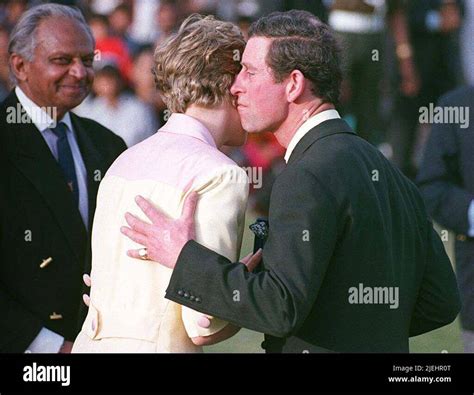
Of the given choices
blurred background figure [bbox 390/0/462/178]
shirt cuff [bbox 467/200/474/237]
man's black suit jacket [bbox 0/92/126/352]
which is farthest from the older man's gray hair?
blurred background figure [bbox 390/0/462/178]

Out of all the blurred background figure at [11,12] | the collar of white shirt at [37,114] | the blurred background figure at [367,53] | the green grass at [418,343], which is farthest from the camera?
the blurred background figure at [11,12]

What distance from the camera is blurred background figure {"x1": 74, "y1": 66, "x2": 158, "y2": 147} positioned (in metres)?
9.80

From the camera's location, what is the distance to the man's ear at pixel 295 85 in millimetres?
3580

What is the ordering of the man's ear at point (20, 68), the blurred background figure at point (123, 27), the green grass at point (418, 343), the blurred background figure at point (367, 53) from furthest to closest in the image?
the blurred background figure at point (123, 27) < the blurred background figure at point (367, 53) < the green grass at point (418, 343) < the man's ear at point (20, 68)

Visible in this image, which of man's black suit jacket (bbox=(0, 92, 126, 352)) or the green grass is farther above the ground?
man's black suit jacket (bbox=(0, 92, 126, 352))

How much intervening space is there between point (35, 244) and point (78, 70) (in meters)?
0.74

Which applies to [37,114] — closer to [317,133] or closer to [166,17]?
[317,133]

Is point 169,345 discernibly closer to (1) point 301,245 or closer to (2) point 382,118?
(1) point 301,245

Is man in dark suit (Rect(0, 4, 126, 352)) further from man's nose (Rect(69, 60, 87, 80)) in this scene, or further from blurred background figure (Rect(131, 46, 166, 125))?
blurred background figure (Rect(131, 46, 166, 125))

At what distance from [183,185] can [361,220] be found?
0.53 metres

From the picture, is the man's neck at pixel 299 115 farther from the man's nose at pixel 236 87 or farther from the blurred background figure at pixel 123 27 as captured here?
the blurred background figure at pixel 123 27

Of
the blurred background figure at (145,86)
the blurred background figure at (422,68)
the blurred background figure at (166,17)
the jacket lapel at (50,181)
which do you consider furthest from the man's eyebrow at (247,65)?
the blurred background figure at (422,68)
